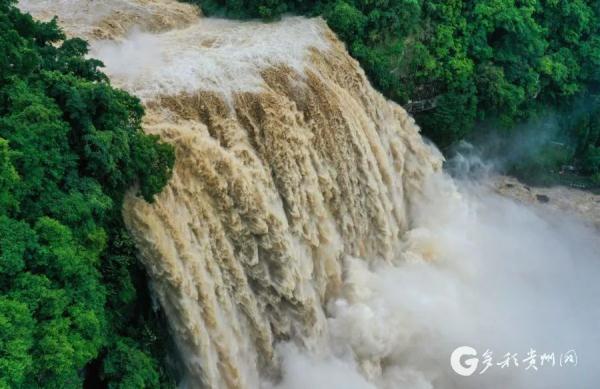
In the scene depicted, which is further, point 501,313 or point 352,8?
point 352,8

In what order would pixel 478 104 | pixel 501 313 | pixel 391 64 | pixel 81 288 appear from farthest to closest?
pixel 478 104 < pixel 391 64 < pixel 501 313 < pixel 81 288

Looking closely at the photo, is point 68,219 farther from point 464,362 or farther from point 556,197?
point 556,197

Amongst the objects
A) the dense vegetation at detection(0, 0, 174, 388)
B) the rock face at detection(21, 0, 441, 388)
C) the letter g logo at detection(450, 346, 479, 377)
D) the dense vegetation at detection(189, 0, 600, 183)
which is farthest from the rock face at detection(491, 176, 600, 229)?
the dense vegetation at detection(0, 0, 174, 388)

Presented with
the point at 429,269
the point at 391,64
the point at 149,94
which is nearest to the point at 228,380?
the point at 149,94

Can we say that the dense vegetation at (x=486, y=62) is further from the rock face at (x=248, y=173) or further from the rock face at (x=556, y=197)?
the rock face at (x=248, y=173)

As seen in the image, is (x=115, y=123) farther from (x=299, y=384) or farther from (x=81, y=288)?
(x=299, y=384)

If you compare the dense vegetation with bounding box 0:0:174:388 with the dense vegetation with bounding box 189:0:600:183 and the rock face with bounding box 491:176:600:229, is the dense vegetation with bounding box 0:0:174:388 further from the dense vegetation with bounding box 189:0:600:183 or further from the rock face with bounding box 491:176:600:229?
the rock face with bounding box 491:176:600:229

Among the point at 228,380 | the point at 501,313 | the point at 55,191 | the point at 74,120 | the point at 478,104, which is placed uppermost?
the point at 74,120

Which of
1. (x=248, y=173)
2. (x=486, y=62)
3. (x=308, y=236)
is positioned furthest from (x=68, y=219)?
(x=486, y=62)
